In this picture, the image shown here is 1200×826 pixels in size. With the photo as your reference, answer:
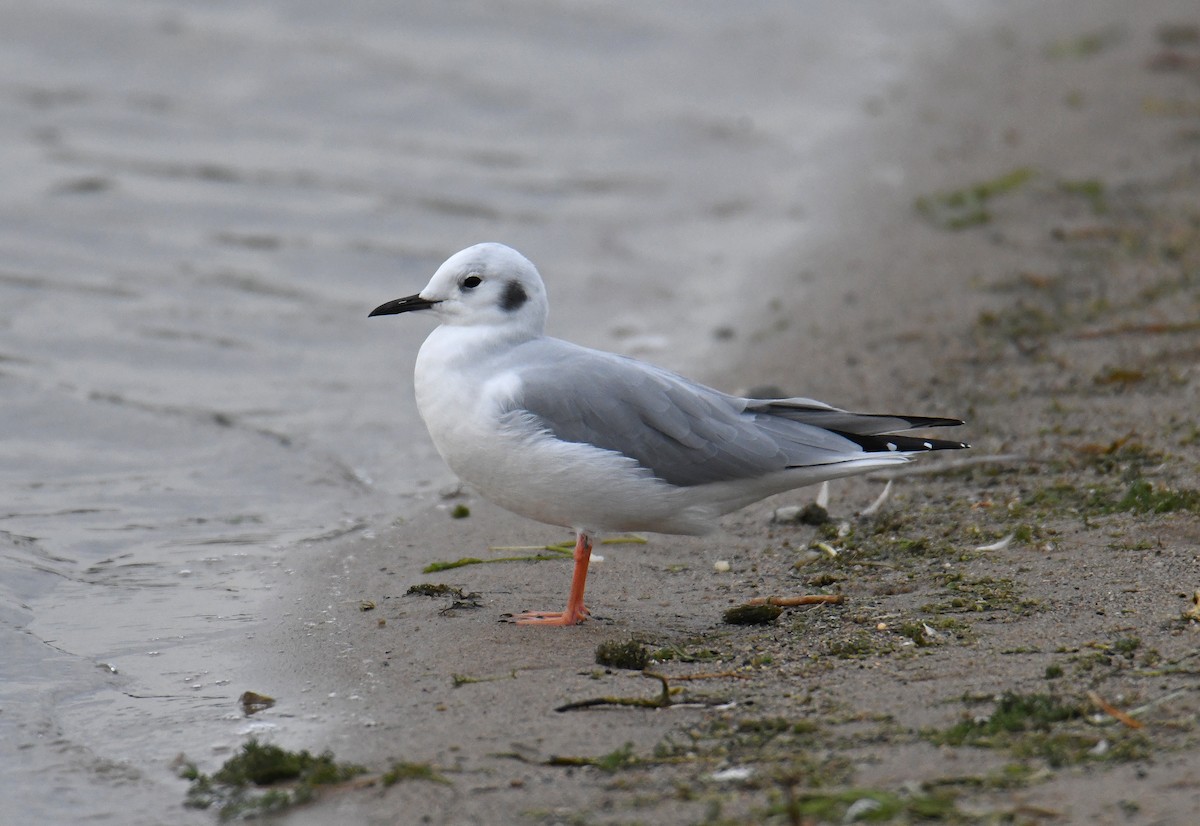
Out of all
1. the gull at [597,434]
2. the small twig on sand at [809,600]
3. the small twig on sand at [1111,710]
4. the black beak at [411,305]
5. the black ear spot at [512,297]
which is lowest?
the small twig on sand at [1111,710]

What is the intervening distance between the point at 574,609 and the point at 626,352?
3.90 meters

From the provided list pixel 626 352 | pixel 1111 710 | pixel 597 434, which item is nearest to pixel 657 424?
pixel 597 434

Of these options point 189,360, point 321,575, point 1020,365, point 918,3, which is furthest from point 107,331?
point 918,3

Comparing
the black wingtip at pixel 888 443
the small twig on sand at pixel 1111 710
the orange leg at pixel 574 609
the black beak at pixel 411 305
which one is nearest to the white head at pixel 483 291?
the black beak at pixel 411 305

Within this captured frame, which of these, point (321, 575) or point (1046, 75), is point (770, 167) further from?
point (321, 575)

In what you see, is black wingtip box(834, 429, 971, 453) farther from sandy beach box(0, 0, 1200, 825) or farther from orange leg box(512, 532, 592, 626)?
orange leg box(512, 532, 592, 626)

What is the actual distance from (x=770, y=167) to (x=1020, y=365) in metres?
5.32

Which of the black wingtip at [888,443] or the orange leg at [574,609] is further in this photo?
the black wingtip at [888,443]

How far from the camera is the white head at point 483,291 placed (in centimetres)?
543

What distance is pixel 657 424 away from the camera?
5148 millimetres

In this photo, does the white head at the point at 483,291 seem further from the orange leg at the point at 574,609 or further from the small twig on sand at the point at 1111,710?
the small twig on sand at the point at 1111,710

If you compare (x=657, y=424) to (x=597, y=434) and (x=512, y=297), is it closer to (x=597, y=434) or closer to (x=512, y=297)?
(x=597, y=434)

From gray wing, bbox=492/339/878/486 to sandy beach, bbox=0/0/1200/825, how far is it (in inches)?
19.1

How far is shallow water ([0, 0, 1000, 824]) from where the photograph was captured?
543 centimetres
